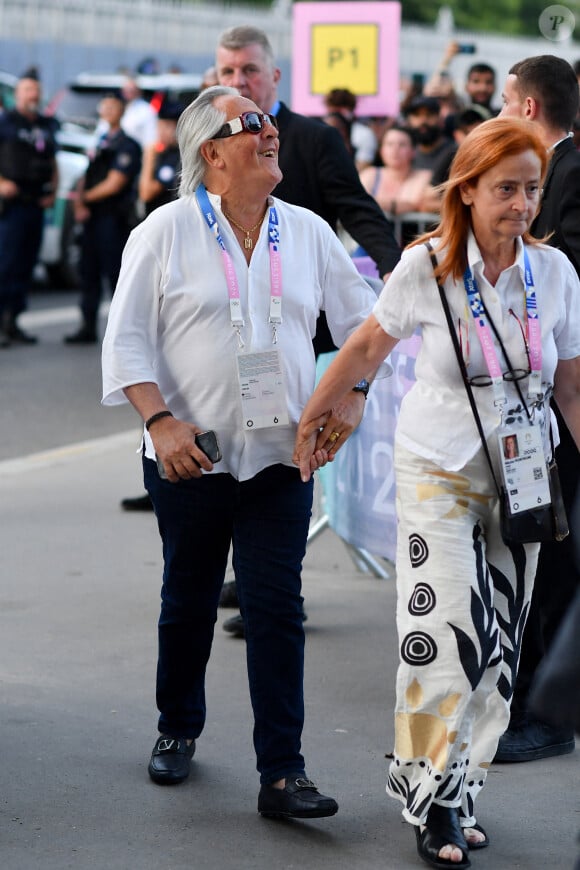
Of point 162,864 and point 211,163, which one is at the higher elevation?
point 211,163

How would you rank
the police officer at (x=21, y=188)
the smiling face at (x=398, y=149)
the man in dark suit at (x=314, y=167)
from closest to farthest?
the man in dark suit at (x=314, y=167) → the smiling face at (x=398, y=149) → the police officer at (x=21, y=188)

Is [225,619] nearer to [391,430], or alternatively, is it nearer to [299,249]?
[391,430]

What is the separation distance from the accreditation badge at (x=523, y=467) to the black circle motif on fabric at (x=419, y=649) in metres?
0.38

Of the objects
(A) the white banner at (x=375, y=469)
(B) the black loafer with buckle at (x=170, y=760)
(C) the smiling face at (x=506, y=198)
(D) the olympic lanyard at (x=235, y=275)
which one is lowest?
(B) the black loafer with buckle at (x=170, y=760)

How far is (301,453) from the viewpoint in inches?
162

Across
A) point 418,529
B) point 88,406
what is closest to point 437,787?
point 418,529

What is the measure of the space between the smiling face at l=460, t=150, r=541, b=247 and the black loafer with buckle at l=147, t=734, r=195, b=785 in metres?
1.73

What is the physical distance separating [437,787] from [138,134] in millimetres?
16766

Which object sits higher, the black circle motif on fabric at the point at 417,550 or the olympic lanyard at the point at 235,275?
the olympic lanyard at the point at 235,275

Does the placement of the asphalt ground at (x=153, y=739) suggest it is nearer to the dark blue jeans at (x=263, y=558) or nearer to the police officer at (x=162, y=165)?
the dark blue jeans at (x=263, y=558)

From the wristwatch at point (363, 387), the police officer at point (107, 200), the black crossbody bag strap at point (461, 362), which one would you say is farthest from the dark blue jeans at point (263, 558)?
the police officer at point (107, 200)

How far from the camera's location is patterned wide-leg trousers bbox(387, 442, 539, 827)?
3871mm

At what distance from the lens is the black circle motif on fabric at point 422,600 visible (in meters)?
3.89

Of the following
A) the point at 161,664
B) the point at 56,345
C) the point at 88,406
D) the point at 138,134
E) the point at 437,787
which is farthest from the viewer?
the point at 138,134
